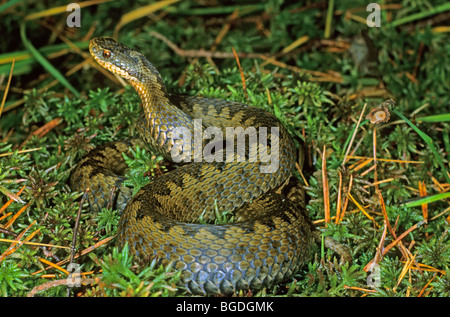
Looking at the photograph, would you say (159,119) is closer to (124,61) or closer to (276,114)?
(124,61)

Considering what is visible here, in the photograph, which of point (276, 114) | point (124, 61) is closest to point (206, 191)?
point (276, 114)

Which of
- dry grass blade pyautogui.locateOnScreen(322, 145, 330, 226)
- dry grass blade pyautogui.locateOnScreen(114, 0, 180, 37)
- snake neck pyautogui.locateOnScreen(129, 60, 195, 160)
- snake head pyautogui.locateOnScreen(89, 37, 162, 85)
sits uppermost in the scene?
dry grass blade pyautogui.locateOnScreen(114, 0, 180, 37)

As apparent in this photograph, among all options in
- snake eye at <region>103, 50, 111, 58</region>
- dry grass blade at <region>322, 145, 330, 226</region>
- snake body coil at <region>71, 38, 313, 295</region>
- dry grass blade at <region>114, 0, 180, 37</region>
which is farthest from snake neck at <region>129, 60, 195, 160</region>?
dry grass blade at <region>114, 0, 180, 37</region>

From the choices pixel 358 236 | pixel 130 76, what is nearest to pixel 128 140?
pixel 130 76

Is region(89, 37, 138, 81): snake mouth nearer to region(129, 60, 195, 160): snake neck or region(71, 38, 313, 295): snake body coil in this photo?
region(71, 38, 313, 295): snake body coil

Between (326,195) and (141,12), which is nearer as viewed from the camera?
(326,195)

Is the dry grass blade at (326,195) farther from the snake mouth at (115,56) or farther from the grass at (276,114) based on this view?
the snake mouth at (115,56)

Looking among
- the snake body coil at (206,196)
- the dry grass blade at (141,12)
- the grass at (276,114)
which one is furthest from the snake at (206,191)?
the dry grass blade at (141,12)
